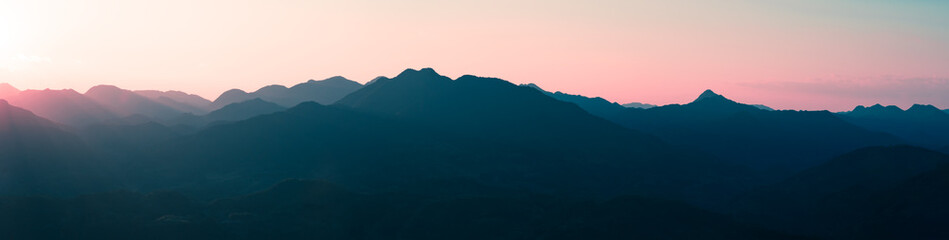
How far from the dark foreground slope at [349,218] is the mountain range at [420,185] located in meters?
0.27

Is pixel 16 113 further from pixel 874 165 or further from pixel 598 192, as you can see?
pixel 874 165

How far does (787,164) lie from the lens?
19975 cm

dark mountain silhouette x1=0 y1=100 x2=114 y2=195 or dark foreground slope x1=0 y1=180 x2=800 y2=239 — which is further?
dark mountain silhouette x1=0 y1=100 x2=114 y2=195

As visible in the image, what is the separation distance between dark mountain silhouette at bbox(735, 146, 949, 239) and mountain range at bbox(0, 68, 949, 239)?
0.41 metres

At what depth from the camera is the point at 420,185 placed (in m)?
146

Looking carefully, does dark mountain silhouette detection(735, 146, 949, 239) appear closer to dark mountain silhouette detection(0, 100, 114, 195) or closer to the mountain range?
the mountain range

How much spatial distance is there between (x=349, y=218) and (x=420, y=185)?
41870 mm

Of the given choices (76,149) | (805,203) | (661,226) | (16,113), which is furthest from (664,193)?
(16,113)

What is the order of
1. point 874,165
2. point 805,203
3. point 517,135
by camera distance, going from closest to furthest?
point 805,203 < point 874,165 < point 517,135

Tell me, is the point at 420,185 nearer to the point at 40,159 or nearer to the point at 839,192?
the point at 40,159

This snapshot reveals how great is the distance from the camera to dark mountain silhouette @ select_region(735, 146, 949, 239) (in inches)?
5010

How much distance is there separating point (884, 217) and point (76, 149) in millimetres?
A: 157529

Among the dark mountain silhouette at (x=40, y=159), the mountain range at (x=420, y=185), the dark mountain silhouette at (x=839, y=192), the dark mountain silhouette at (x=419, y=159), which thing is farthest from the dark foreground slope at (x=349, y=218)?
the dark mountain silhouette at (x=40, y=159)

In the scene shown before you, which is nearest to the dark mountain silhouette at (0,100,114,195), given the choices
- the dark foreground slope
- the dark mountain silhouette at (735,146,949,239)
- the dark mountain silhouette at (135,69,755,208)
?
the dark mountain silhouette at (135,69,755,208)
